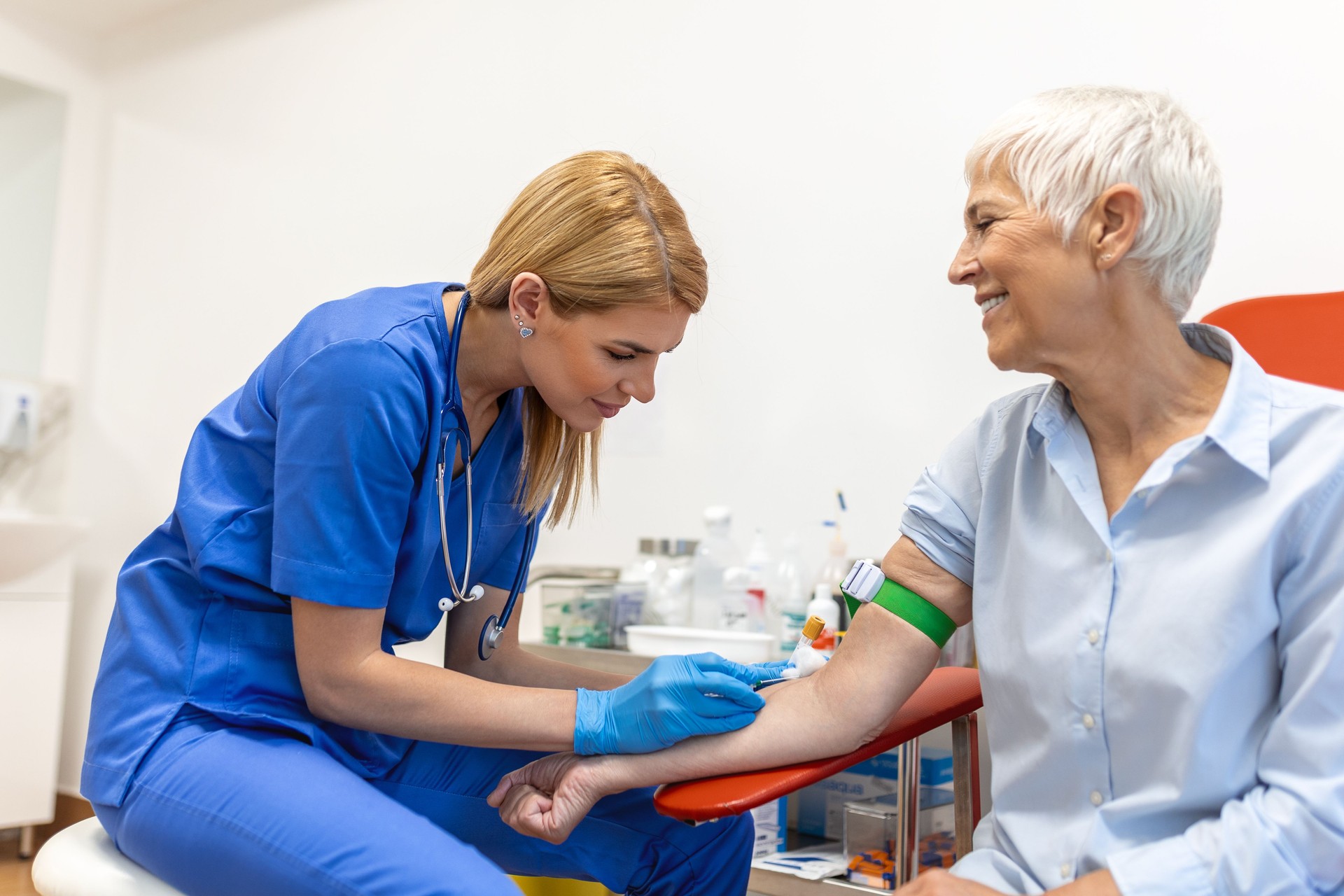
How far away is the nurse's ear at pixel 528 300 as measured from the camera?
4.14 ft

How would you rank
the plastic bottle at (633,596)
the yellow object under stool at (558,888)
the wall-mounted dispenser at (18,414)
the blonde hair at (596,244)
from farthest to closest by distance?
the wall-mounted dispenser at (18,414) < the plastic bottle at (633,596) < the yellow object under stool at (558,888) < the blonde hair at (596,244)

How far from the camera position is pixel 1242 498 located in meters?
0.95

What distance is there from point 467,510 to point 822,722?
50 centimetres

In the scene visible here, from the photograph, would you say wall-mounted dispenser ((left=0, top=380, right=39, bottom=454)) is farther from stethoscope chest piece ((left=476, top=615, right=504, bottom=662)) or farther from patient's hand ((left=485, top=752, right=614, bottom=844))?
patient's hand ((left=485, top=752, right=614, bottom=844))

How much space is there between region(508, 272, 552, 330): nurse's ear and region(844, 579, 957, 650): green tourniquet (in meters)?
0.50

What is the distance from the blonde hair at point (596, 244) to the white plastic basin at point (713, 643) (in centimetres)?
74

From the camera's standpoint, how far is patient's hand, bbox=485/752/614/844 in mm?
1189

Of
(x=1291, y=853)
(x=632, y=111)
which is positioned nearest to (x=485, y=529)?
(x=1291, y=853)

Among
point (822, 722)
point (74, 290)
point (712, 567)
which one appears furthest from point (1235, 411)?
point (74, 290)

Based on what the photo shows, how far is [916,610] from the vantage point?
46.9 inches

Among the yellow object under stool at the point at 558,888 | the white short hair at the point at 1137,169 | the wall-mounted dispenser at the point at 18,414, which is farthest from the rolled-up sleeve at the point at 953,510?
the wall-mounted dispenser at the point at 18,414

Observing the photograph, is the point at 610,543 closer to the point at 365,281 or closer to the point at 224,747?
the point at 365,281

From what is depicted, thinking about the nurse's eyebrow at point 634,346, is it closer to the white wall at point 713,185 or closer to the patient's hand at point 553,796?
the patient's hand at point 553,796

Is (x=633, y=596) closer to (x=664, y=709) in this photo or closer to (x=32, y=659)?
(x=664, y=709)
